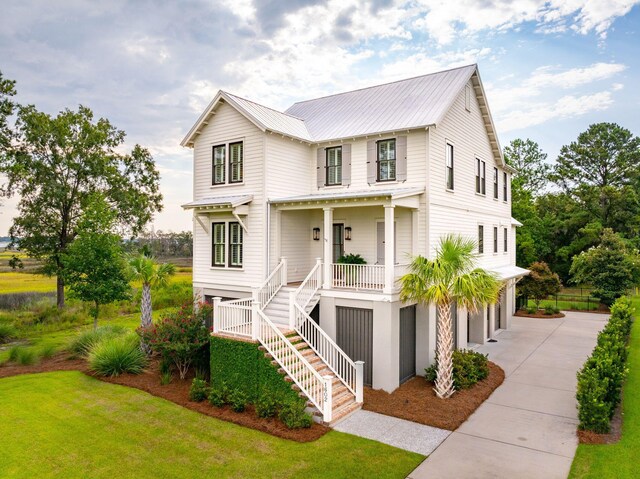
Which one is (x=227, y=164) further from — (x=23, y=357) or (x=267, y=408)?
(x=23, y=357)

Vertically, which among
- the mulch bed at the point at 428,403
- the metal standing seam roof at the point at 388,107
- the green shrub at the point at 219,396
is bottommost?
the mulch bed at the point at 428,403

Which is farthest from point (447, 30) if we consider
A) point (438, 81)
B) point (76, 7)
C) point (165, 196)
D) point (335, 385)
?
point (165, 196)

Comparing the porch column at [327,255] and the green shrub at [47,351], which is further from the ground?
the porch column at [327,255]

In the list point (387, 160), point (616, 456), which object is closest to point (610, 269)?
point (387, 160)

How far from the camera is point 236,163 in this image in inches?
649

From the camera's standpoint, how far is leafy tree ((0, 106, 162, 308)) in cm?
2638

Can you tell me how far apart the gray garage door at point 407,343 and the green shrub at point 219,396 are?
5.83 metres

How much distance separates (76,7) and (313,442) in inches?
763

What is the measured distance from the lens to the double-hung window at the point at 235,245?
1648cm

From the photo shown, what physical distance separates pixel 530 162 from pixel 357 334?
51.3 m

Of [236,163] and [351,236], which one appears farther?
[236,163]

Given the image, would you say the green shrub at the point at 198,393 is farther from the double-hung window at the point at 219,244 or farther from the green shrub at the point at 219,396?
the double-hung window at the point at 219,244

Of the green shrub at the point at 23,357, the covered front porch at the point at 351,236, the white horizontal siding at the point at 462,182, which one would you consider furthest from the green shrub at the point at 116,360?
the white horizontal siding at the point at 462,182

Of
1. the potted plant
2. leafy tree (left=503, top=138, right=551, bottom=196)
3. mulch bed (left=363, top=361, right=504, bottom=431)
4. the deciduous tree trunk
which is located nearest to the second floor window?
the potted plant
